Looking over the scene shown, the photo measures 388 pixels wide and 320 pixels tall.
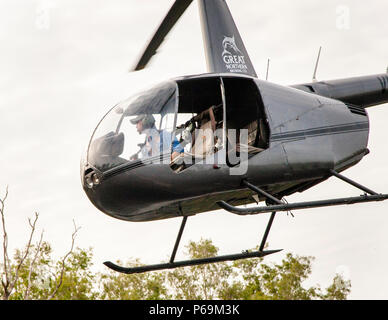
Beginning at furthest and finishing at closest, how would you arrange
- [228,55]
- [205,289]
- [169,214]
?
[205,289] < [228,55] < [169,214]

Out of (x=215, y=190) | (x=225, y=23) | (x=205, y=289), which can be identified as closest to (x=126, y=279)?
(x=205, y=289)

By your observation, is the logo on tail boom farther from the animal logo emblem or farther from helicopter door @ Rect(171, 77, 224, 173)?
helicopter door @ Rect(171, 77, 224, 173)

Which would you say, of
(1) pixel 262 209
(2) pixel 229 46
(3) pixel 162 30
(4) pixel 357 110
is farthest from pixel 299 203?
(3) pixel 162 30

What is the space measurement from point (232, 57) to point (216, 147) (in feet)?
10.4

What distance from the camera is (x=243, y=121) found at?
41.7 ft

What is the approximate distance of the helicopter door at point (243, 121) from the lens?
38.9 ft

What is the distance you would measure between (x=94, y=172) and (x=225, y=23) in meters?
4.72

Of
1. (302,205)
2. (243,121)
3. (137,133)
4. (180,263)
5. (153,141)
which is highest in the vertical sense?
(243,121)

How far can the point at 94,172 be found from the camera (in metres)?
11.2

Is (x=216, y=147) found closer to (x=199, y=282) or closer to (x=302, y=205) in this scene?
(x=302, y=205)

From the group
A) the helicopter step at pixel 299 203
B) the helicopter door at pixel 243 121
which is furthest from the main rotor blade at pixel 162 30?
the helicopter step at pixel 299 203

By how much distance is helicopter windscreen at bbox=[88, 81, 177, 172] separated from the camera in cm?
1104
